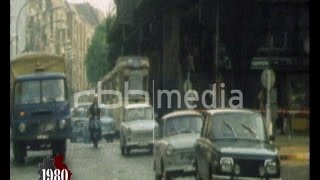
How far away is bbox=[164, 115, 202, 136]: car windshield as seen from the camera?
3.87 meters

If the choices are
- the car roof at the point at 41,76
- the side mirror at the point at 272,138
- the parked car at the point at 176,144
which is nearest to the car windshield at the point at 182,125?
the parked car at the point at 176,144

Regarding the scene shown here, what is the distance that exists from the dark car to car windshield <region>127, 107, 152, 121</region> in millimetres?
379

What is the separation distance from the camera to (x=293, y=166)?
388 centimetres

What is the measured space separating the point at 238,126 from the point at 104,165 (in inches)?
37.3

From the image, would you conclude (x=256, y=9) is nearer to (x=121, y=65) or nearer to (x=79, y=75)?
(x=121, y=65)

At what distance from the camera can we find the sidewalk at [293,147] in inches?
152

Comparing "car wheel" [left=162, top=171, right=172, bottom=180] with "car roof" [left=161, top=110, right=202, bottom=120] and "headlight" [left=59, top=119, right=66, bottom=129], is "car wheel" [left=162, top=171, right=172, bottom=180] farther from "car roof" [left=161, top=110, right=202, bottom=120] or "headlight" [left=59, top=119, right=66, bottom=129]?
"headlight" [left=59, top=119, right=66, bottom=129]

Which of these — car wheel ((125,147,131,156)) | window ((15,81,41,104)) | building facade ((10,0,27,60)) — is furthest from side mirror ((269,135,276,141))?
building facade ((10,0,27,60))

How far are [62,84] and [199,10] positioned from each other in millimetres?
1089

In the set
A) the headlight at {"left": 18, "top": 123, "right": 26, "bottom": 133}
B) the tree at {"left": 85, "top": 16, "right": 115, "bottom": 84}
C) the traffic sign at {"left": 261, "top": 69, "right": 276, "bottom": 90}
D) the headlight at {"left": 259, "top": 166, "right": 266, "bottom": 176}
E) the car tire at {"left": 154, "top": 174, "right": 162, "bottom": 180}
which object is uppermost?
the tree at {"left": 85, "top": 16, "right": 115, "bottom": 84}
